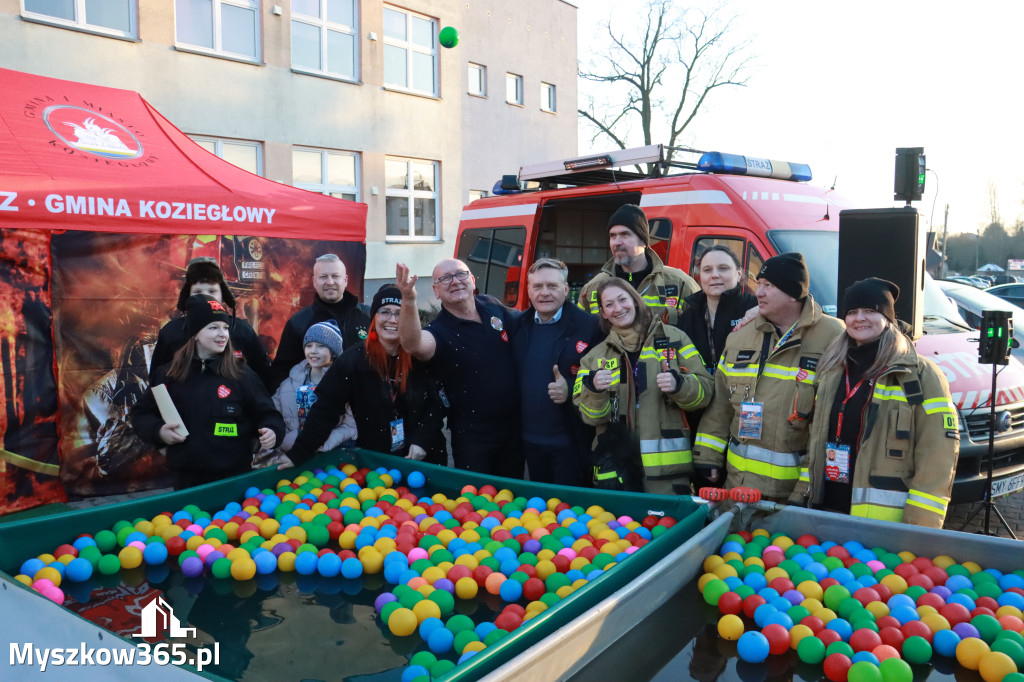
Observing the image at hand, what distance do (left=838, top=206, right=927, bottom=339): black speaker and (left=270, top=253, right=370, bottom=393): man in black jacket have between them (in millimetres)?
3456

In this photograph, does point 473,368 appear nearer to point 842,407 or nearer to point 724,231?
point 842,407

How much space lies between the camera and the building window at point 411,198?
17312 millimetres

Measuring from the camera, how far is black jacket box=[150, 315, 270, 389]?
4.82 meters

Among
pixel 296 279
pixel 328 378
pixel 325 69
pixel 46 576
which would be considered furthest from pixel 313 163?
pixel 46 576

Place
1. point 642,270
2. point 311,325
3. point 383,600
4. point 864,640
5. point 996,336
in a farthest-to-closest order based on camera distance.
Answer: point 311,325, point 642,270, point 996,336, point 383,600, point 864,640

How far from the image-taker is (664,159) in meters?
7.43

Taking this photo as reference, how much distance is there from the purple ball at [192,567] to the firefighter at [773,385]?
236 centimetres

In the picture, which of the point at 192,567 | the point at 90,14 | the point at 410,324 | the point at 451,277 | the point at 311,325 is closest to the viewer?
the point at 192,567

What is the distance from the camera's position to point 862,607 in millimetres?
2578

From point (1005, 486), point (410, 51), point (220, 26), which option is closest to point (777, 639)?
point (1005, 486)

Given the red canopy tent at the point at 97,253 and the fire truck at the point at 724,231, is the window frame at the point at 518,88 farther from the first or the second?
the red canopy tent at the point at 97,253

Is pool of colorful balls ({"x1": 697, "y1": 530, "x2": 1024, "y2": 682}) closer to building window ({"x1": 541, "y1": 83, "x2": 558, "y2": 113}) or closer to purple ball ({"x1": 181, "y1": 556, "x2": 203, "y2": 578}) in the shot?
purple ball ({"x1": 181, "y1": 556, "x2": 203, "y2": 578})

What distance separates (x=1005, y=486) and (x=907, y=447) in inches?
98.2

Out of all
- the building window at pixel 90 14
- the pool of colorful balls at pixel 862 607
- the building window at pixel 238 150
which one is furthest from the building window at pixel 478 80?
the pool of colorful balls at pixel 862 607
